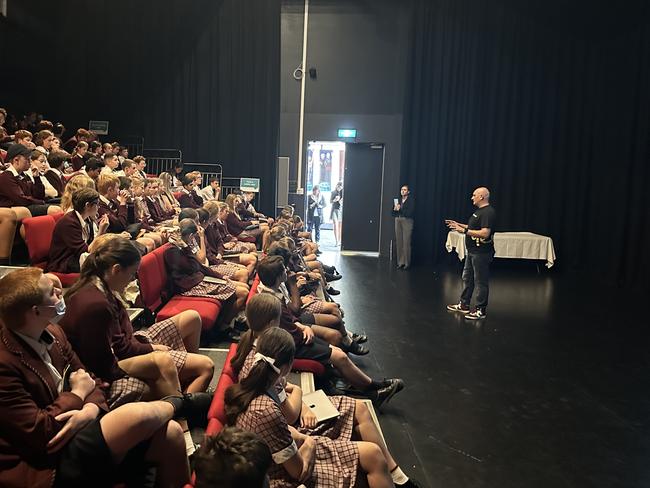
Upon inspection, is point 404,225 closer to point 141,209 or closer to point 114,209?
point 141,209

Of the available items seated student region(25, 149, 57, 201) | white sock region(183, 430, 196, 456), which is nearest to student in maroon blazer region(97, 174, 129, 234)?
seated student region(25, 149, 57, 201)

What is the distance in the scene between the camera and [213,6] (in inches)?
441

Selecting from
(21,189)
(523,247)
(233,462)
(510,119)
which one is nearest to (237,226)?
(21,189)

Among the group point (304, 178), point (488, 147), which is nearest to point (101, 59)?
point (304, 178)

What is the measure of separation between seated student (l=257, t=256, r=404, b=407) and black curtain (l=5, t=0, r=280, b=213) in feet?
26.1

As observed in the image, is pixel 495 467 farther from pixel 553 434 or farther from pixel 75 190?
pixel 75 190

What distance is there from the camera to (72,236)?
3795mm

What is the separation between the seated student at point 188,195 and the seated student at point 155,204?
101 centimetres

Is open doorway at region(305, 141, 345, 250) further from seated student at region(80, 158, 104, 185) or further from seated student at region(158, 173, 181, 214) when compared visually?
seated student at region(80, 158, 104, 185)

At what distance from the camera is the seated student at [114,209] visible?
4984mm

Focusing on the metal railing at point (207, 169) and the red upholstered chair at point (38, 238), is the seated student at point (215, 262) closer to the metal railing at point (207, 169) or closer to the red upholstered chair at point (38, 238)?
the red upholstered chair at point (38, 238)

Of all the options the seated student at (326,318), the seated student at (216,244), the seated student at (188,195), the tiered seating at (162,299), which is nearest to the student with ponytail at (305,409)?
the tiered seating at (162,299)

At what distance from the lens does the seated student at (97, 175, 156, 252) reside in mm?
4984

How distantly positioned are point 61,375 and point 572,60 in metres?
10.8
